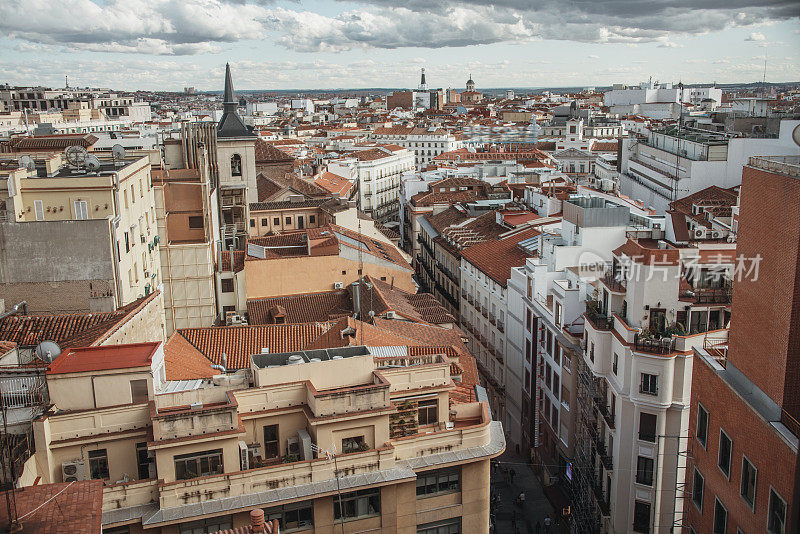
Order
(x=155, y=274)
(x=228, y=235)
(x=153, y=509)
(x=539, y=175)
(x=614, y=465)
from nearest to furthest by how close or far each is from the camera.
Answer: (x=153, y=509) → (x=614, y=465) → (x=155, y=274) → (x=228, y=235) → (x=539, y=175)

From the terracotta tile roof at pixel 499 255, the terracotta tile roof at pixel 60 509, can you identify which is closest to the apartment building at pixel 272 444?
the terracotta tile roof at pixel 60 509

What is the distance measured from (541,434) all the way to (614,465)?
10052 mm

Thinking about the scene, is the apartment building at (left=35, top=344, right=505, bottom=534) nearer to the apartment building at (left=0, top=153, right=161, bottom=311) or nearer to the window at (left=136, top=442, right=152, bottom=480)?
the window at (left=136, top=442, right=152, bottom=480)

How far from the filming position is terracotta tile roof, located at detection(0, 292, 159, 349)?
79.4 feet

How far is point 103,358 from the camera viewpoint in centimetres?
2128

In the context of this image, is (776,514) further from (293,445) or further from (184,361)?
(184,361)

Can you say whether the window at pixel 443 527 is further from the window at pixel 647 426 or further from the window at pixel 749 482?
the window at pixel 647 426

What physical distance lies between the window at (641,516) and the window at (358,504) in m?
13.1

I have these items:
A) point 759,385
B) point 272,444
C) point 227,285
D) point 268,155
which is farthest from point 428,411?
point 268,155

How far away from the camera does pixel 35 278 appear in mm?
29047

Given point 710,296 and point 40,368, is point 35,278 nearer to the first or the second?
point 40,368

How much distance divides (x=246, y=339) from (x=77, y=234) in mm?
7647

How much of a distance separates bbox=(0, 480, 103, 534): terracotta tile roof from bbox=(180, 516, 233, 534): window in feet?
17.4

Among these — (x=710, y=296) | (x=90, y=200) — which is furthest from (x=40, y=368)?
(x=710, y=296)
